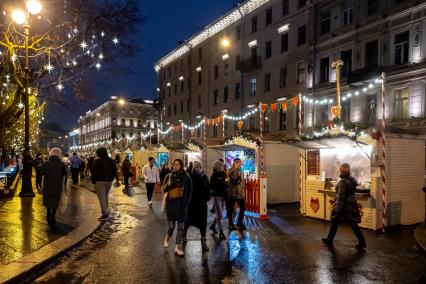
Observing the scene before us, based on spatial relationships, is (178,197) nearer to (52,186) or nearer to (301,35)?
(52,186)

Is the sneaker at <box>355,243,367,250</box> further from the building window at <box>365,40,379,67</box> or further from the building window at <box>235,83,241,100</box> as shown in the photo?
the building window at <box>235,83,241,100</box>

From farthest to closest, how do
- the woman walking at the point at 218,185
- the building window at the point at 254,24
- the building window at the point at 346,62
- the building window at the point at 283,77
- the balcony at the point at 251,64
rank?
the building window at the point at 254,24, the balcony at the point at 251,64, the building window at the point at 283,77, the building window at the point at 346,62, the woman walking at the point at 218,185

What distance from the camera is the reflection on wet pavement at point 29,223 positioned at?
7492 mm

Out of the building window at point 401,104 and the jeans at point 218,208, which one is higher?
the building window at point 401,104

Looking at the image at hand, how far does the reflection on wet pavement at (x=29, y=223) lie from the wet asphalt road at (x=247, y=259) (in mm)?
758

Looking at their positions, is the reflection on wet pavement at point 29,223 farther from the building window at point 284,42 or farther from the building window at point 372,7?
the building window at point 284,42

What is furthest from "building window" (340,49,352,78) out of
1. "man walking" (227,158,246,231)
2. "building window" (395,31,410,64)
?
"man walking" (227,158,246,231)

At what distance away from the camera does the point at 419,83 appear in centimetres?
2188

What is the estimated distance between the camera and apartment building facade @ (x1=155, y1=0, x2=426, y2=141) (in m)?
22.8

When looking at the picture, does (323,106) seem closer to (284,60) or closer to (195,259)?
(284,60)

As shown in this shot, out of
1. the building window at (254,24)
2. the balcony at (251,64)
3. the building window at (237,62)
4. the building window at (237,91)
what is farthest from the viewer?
the building window at (237,91)

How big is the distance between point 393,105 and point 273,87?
39.6 ft

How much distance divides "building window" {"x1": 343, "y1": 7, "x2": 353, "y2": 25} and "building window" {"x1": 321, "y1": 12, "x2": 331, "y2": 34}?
1440 millimetres

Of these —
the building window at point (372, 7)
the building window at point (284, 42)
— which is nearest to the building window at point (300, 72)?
the building window at point (284, 42)
